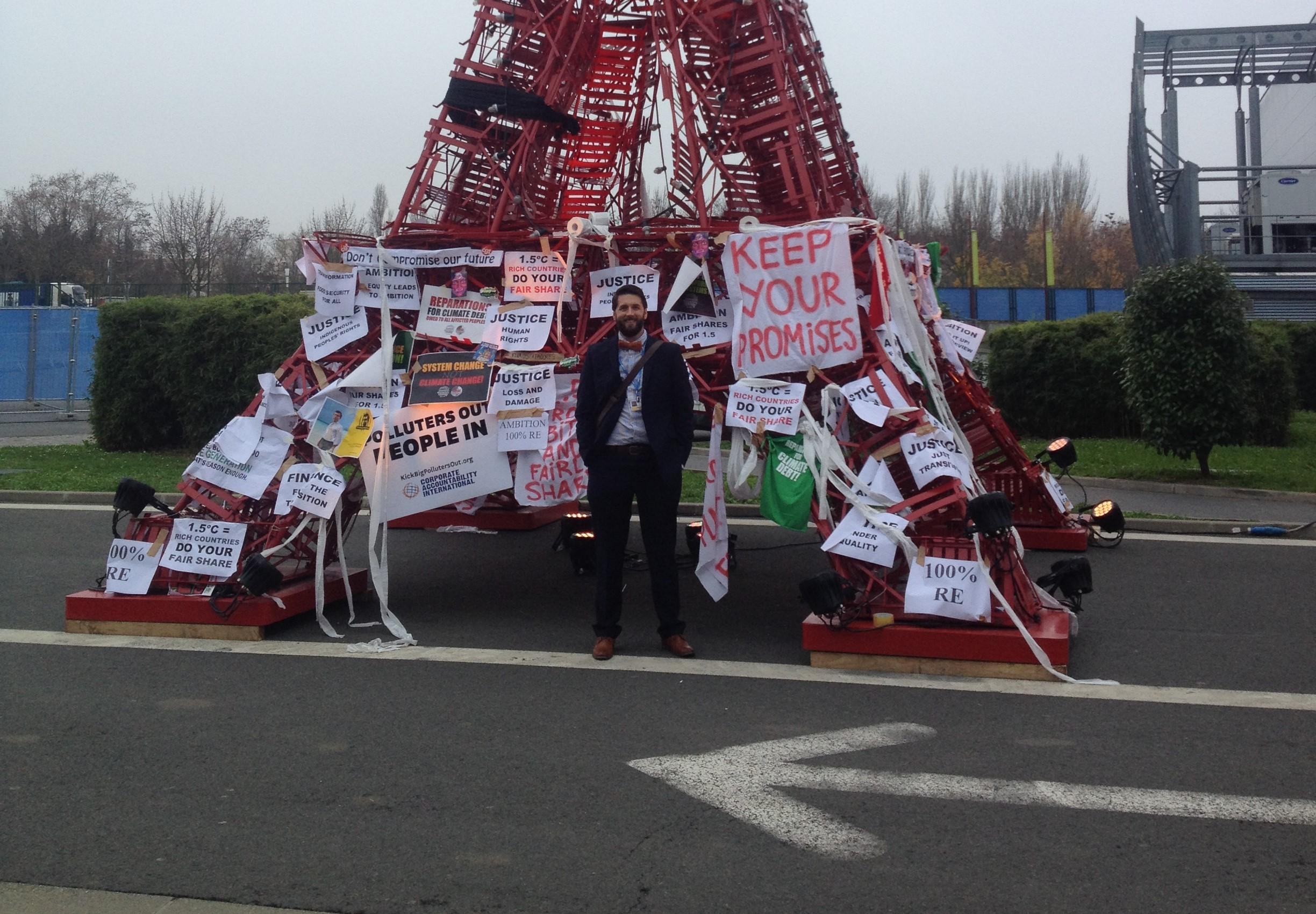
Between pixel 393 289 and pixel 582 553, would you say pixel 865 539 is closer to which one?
pixel 582 553

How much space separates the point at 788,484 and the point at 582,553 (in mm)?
2796

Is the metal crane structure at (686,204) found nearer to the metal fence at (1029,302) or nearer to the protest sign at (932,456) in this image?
the protest sign at (932,456)

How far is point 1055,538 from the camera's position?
32.2 ft

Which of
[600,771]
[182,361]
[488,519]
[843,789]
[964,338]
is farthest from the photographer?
[182,361]

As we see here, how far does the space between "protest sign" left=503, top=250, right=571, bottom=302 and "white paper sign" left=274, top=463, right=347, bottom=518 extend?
1.52 m

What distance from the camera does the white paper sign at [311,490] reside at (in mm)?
7074

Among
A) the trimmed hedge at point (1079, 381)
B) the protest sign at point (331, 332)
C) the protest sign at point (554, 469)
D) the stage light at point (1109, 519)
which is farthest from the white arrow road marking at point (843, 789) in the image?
the trimmed hedge at point (1079, 381)

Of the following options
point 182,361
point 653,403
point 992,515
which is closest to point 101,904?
→ point 653,403

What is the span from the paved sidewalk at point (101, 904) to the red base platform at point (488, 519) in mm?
7470

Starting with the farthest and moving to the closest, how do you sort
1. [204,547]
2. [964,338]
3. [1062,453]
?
1. [1062,453]
2. [964,338]
3. [204,547]

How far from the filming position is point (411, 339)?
24.7ft

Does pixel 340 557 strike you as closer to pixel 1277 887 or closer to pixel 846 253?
pixel 846 253

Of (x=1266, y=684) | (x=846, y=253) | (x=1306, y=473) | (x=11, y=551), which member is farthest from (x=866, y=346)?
(x=1306, y=473)

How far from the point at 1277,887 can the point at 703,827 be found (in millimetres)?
1806
